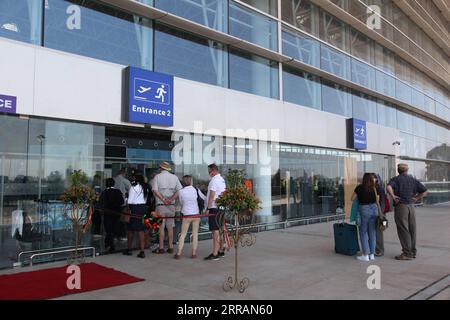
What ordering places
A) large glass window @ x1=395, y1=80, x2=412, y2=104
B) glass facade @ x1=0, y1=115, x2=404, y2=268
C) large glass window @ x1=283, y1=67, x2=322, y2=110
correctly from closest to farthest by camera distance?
glass facade @ x1=0, y1=115, x2=404, y2=268 → large glass window @ x1=283, y1=67, x2=322, y2=110 → large glass window @ x1=395, y1=80, x2=412, y2=104

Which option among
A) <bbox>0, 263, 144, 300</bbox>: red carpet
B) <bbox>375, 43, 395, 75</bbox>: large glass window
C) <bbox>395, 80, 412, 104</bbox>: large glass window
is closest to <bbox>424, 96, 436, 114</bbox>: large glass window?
<bbox>395, 80, 412, 104</bbox>: large glass window

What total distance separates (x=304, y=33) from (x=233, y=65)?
15.1 feet

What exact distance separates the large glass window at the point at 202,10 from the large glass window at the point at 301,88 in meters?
3.61

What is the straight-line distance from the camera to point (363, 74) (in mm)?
20328

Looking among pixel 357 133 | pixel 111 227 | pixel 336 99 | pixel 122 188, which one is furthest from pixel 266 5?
pixel 111 227

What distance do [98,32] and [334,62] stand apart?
11.4 metres

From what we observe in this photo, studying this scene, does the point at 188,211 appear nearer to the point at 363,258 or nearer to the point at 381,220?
the point at 363,258

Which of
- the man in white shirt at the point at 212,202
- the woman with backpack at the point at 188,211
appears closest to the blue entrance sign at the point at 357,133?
the man in white shirt at the point at 212,202

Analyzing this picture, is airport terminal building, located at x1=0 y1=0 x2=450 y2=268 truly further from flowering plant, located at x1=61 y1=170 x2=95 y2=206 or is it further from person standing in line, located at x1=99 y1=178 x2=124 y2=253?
flowering plant, located at x1=61 y1=170 x2=95 y2=206

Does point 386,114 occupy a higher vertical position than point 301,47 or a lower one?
lower

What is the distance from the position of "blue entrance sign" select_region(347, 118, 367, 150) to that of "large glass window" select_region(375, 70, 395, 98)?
3.49 m

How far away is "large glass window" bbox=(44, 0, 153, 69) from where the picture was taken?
28.7 feet

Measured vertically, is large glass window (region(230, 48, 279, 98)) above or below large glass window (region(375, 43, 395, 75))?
below

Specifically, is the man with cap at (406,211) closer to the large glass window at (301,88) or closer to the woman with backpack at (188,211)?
the woman with backpack at (188,211)
